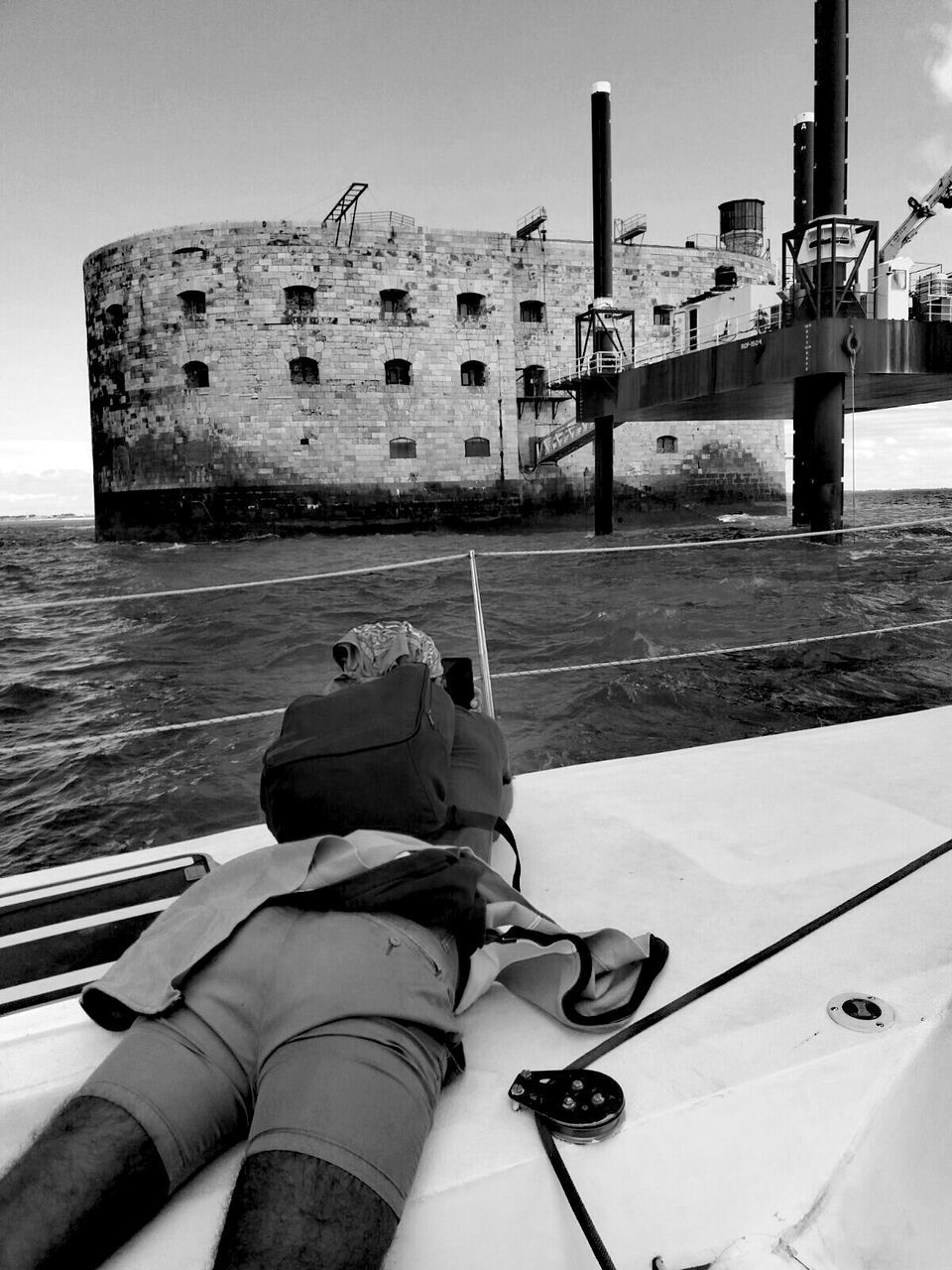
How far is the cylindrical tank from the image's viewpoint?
22.8 m

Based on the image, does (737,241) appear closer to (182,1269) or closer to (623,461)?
Answer: (623,461)

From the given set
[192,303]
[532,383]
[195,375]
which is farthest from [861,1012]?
[532,383]

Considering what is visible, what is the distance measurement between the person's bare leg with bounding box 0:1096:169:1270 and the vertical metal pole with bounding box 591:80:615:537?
50.3ft

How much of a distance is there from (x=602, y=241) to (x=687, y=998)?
1675 cm

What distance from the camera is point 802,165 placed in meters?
17.0

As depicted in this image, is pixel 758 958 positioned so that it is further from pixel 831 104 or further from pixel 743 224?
pixel 743 224

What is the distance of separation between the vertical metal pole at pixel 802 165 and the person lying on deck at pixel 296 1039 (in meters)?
18.4

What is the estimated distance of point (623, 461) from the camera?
2162 centimetres

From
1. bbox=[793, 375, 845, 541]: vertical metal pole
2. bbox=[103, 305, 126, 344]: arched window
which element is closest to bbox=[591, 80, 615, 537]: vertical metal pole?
bbox=[793, 375, 845, 541]: vertical metal pole

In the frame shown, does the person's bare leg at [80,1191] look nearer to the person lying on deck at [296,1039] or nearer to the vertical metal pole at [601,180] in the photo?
the person lying on deck at [296,1039]

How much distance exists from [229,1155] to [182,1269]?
106 mm

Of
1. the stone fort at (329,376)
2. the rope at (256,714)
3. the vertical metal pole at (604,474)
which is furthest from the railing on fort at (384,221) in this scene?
the rope at (256,714)

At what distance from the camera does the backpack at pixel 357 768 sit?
103cm

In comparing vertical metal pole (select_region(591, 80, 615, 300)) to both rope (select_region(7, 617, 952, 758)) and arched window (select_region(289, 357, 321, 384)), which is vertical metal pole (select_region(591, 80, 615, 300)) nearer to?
arched window (select_region(289, 357, 321, 384))
